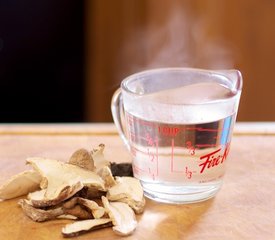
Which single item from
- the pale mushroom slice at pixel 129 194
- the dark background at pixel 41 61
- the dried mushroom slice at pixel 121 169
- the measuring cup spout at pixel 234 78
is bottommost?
the dark background at pixel 41 61

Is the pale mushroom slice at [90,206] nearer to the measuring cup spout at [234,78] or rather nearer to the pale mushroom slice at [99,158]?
the pale mushroom slice at [99,158]

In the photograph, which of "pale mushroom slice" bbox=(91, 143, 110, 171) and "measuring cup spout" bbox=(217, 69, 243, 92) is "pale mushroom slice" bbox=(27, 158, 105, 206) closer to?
"pale mushroom slice" bbox=(91, 143, 110, 171)

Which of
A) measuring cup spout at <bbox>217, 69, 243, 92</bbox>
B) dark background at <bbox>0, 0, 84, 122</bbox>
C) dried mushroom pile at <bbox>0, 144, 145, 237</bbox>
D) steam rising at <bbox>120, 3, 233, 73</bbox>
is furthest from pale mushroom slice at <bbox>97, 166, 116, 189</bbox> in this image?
dark background at <bbox>0, 0, 84, 122</bbox>

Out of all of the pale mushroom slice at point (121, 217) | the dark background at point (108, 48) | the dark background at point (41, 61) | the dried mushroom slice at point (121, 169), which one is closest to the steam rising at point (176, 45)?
the dark background at point (108, 48)

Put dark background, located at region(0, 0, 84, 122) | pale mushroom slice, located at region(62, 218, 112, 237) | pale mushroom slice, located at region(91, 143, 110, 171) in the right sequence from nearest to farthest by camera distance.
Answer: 1. pale mushroom slice, located at region(62, 218, 112, 237)
2. pale mushroom slice, located at region(91, 143, 110, 171)
3. dark background, located at region(0, 0, 84, 122)

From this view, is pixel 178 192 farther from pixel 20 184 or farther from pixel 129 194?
pixel 20 184

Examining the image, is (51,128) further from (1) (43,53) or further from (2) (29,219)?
(1) (43,53)

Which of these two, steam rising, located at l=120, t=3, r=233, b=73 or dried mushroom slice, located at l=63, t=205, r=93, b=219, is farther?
steam rising, located at l=120, t=3, r=233, b=73
